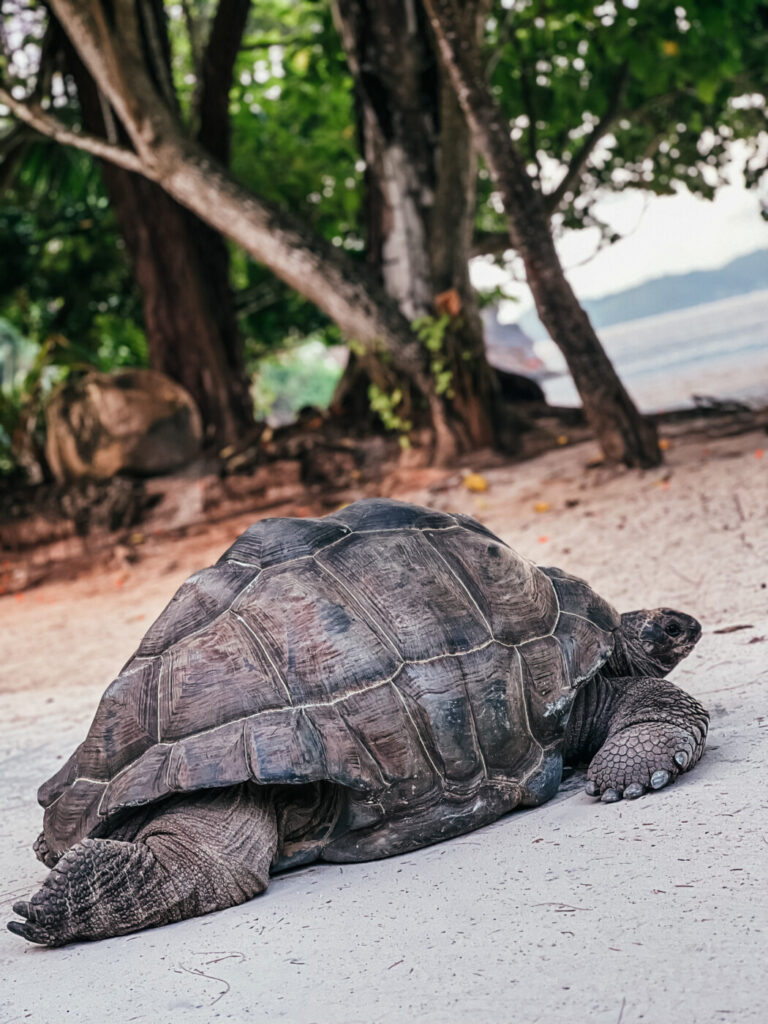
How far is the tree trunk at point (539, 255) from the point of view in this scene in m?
7.89

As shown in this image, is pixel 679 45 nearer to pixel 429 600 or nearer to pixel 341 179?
pixel 341 179

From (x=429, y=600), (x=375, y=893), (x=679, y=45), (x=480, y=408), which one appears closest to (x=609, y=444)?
(x=480, y=408)

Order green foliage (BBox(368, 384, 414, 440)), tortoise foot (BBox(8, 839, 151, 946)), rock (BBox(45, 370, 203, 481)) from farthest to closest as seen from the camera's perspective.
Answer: rock (BBox(45, 370, 203, 481))
green foliage (BBox(368, 384, 414, 440))
tortoise foot (BBox(8, 839, 151, 946))

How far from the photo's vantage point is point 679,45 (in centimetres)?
938

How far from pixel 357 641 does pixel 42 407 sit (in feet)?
32.0

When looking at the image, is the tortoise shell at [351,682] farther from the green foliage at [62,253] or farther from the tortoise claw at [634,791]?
the green foliage at [62,253]

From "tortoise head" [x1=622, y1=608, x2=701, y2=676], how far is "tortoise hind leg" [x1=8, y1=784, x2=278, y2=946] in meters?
1.34

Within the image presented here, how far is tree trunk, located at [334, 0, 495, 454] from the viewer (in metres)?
9.42

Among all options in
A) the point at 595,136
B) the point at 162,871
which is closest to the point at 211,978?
the point at 162,871

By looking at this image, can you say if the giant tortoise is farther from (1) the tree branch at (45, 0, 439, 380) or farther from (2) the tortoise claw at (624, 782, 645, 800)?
(1) the tree branch at (45, 0, 439, 380)

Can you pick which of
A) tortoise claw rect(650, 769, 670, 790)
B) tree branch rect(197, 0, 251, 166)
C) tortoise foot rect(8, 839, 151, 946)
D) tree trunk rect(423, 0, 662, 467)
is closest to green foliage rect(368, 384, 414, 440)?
tree trunk rect(423, 0, 662, 467)

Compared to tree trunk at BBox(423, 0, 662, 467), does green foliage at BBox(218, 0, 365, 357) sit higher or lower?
higher

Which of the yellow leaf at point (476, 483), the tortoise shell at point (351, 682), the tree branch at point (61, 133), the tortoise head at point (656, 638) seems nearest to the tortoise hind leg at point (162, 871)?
the tortoise shell at point (351, 682)

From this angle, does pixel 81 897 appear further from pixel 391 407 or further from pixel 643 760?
pixel 391 407
